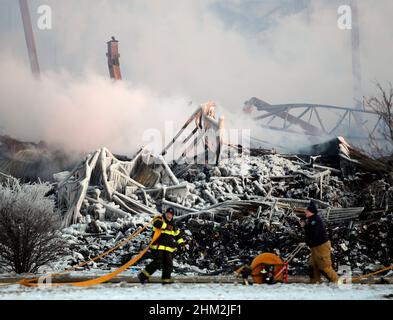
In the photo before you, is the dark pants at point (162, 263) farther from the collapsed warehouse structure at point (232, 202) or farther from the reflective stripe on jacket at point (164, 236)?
the collapsed warehouse structure at point (232, 202)

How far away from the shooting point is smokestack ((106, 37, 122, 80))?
18.8 meters

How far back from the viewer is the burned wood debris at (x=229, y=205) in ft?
50.3

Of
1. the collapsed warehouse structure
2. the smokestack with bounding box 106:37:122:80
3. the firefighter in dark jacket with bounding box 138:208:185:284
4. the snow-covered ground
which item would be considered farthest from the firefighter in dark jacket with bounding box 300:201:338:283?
the smokestack with bounding box 106:37:122:80

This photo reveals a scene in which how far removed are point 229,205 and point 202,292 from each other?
25.6 ft

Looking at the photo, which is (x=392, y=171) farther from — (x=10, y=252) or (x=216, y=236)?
(x=10, y=252)

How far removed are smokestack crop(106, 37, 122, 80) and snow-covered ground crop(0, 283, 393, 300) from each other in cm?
1003

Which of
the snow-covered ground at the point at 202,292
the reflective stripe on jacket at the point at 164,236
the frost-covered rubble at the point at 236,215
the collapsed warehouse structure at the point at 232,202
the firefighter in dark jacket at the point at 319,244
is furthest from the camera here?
the collapsed warehouse structure at the point at 232,202

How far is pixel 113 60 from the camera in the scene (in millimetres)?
18844

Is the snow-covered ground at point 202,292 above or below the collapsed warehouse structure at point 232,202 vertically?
below

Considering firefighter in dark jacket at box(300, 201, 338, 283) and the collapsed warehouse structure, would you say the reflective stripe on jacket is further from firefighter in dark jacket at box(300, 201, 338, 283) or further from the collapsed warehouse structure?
the collapsed warehouse structure

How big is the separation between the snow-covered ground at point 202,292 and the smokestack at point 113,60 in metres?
10.0

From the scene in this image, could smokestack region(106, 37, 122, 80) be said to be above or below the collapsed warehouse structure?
above

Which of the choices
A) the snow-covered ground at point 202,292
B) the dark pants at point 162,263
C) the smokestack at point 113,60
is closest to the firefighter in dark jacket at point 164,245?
the dark pants at point 162,263
